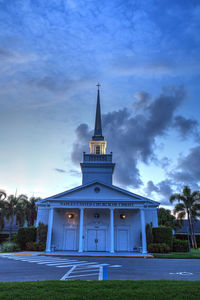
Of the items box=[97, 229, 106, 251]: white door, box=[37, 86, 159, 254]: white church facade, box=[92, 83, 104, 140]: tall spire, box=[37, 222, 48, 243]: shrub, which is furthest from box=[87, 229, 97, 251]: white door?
box=[92, 83, 104, 140]: tall spire

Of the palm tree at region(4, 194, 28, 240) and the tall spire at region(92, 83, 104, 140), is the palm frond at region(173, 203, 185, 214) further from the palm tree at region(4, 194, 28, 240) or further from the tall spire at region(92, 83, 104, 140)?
the palm tree at region(4, 194, 28, 240)

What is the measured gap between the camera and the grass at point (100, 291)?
5820 mm

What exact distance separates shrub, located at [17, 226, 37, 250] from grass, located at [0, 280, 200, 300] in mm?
18994

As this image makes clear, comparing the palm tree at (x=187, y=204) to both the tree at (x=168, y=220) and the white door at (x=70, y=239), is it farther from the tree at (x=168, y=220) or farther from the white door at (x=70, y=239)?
the white door at (x=70, y=239)

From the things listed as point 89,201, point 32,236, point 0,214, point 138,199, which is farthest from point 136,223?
point 0,214

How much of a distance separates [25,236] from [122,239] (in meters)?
11.0

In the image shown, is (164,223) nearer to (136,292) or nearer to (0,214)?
(0,214)

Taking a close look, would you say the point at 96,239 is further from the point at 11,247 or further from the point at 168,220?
the point at 168,220

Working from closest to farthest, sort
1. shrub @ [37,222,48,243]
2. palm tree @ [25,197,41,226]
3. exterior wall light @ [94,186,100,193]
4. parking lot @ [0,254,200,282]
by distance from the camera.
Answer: parking lot @ [0,254,200,282], shrub @ [37,222,48,243], exterior wall light @ [94,186,100,193], palm tree @ [25,197,41,226]

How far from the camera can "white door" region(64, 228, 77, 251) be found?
84.4 feet

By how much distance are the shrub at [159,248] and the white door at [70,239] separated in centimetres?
872

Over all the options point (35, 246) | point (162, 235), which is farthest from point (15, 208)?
point (162, 235)

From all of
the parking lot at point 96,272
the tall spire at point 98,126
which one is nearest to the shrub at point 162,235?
the parking lot at point 96,272

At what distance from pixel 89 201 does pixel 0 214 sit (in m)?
24.6
